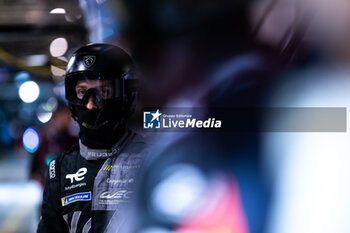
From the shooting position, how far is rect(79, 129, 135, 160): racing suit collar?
1357 millimetres

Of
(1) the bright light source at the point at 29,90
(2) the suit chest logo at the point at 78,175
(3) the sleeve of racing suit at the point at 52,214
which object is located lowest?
(3) the sleeve of racing suit at the point at 52,214

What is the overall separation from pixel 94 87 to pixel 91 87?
0.01 meters

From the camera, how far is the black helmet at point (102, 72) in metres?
1.34

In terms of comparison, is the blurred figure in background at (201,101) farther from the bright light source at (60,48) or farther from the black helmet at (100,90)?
the bright light source at (60,48)

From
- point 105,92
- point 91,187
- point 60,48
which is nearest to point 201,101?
point 105,92

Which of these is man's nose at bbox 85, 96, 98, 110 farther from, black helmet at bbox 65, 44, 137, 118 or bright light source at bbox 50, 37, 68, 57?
bright light source at bbox 50, 37, 68, 57

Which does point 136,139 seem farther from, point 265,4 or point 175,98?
point 265,4

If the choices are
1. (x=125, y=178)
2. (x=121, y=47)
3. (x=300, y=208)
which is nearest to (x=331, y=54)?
(x=300, y=208)

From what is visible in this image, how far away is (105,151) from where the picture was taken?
4.48ft

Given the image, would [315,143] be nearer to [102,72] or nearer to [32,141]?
[102,72]

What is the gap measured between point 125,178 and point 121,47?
0.45 meters

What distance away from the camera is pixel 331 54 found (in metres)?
1.38

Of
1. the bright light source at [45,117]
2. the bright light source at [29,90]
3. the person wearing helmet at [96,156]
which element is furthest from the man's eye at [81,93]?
the bright light source at [29,90]

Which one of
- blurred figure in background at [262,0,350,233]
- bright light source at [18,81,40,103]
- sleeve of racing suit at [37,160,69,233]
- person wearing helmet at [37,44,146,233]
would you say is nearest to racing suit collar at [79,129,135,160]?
person wearing helmet at [37,44,146,233]
